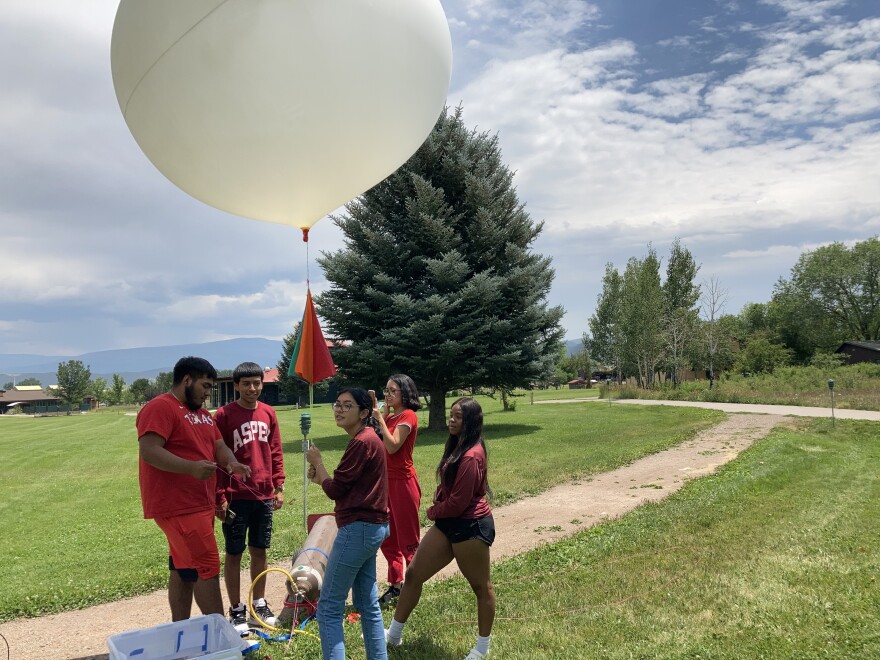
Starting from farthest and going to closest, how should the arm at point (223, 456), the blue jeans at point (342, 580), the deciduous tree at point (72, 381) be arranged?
the deciduous tree at point (72, 381) < the arm at point (223, 456) < the blue jeans at point (342, 580)

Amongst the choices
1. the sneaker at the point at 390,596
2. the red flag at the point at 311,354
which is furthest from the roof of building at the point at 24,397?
the sneaker at the point at 390,596

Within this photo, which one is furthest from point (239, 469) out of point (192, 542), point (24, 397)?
point (24, 397)

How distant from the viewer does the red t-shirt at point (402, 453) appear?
474cm

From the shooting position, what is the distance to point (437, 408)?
20.9 metres

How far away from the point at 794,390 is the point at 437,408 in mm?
19434

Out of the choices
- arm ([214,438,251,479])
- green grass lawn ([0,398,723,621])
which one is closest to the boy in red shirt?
arm ([214,438,251,479])

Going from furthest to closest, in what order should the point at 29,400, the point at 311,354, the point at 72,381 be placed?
1. the point at 29,400
2. the point at 72,381
3. the point at 311,354

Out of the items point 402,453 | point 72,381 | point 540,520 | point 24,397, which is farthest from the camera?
point 24,397

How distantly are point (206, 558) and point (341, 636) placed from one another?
3.39 ft

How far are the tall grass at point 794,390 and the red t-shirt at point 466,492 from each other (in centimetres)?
2291

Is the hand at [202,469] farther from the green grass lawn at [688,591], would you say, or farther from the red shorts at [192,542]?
the green grass lawn at [688,591]

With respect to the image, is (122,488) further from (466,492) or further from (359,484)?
(466,492)

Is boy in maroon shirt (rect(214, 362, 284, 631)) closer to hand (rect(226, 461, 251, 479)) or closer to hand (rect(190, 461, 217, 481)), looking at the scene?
hand (rect(226, 461, 251, 479))

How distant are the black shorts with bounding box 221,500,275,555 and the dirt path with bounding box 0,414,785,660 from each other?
814 millimetres
